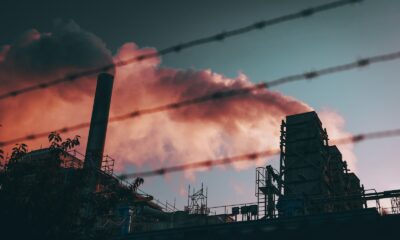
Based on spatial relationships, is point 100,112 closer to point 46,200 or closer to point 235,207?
point 235,207

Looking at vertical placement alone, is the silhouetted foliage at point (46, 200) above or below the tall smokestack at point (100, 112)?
below

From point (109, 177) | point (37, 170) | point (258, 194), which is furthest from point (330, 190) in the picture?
point (37, 170)

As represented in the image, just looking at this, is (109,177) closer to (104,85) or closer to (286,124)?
(104,85)

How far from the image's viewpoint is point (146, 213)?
147ft

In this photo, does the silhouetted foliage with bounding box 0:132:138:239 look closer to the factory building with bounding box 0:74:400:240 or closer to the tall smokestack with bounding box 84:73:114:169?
the factory building with bounding box 0:74:400:240

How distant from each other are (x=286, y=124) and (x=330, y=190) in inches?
283

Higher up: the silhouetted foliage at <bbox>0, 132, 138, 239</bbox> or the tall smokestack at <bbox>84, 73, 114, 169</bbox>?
the tall smokestack at <bbox>84, 73, 114, 169</bbox>

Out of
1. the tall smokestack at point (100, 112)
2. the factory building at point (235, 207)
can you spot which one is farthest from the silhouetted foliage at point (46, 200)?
the tall smokestack at point (100, 112)

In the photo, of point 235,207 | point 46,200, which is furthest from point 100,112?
point 46,200

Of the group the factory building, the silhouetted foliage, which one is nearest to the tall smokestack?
the factory building

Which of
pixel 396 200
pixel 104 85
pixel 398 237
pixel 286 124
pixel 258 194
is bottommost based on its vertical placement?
pixel 398 237

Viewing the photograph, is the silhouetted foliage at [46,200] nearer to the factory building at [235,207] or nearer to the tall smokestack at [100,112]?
the factory building at [235,207]

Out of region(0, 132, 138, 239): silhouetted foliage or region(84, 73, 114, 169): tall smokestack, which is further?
region(84, 73, 114, 169): tall smokestack

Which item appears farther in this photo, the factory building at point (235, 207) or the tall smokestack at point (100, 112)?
the tall smokestack at point (100, 112)
